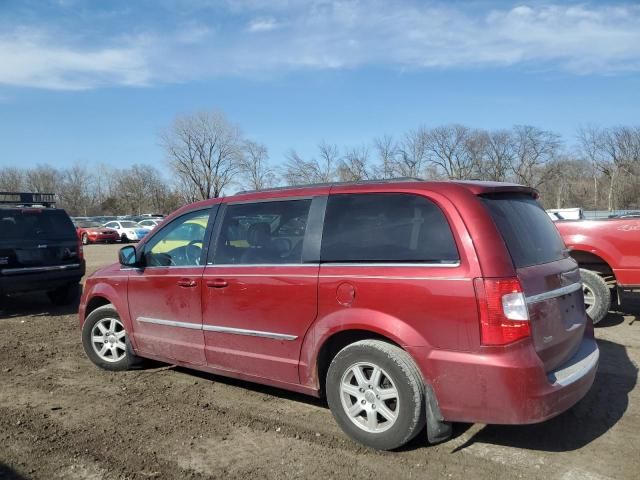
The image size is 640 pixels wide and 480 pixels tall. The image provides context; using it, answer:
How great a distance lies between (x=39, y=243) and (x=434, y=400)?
7.51 meters

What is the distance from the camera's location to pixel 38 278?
850 cm

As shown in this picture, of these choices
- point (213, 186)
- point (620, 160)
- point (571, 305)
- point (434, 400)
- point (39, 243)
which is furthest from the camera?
point (213, 186)

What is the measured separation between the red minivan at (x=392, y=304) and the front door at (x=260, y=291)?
1 cm

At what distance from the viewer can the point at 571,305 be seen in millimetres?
3738

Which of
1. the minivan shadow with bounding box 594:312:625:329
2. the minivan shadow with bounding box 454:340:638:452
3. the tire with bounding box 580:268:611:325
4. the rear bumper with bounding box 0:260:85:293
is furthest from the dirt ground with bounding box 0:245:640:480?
the rear bumper with bounding box 0:260:85:293

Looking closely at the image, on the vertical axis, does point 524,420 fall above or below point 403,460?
above

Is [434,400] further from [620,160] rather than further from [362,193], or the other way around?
[620,160]

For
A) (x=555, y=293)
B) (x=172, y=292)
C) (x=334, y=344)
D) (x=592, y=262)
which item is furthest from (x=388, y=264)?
(x=592, y=262)

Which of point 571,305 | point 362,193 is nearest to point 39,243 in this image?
point 362,193

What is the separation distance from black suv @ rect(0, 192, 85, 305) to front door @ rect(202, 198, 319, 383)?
531 centimetres

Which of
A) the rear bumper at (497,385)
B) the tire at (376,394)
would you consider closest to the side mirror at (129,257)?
the tire at (376,394)

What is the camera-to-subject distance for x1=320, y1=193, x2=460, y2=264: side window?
339cm

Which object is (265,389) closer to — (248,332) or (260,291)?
(248,332)

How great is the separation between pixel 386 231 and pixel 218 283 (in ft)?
5.05
